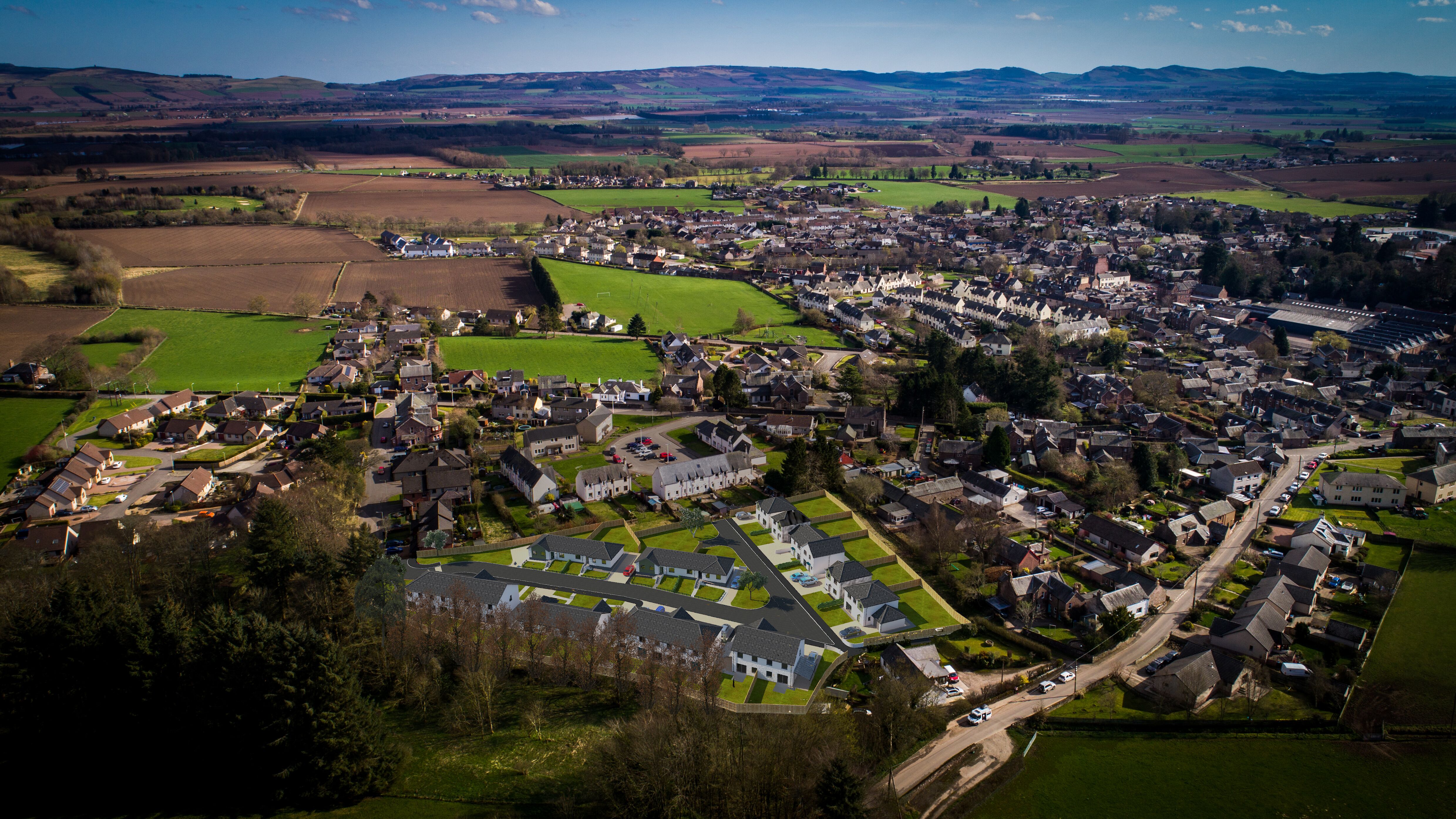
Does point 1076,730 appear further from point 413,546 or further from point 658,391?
point 658,391

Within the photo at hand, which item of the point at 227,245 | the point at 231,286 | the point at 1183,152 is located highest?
the point at 1183,152

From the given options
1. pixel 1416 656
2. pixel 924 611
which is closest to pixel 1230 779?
pixel 924 611

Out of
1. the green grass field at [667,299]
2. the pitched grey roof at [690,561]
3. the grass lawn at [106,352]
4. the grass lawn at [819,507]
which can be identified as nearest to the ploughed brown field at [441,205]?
the green grass field at [667,299]

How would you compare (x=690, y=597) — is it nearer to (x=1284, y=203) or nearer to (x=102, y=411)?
(x=102, y=411)

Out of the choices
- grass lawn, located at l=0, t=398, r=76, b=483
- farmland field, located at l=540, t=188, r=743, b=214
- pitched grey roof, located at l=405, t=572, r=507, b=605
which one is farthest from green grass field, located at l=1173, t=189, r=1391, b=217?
grass lawn, located at l=0, t=398, r=76, b=483

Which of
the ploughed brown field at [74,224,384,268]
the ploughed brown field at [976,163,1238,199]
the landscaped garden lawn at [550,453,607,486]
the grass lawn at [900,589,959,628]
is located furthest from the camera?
the ploughed brown field at [976,163,1238,199]

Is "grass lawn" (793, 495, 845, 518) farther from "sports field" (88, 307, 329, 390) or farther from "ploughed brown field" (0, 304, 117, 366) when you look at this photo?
"ploughed brown field" (0, 304, 117, 366)
